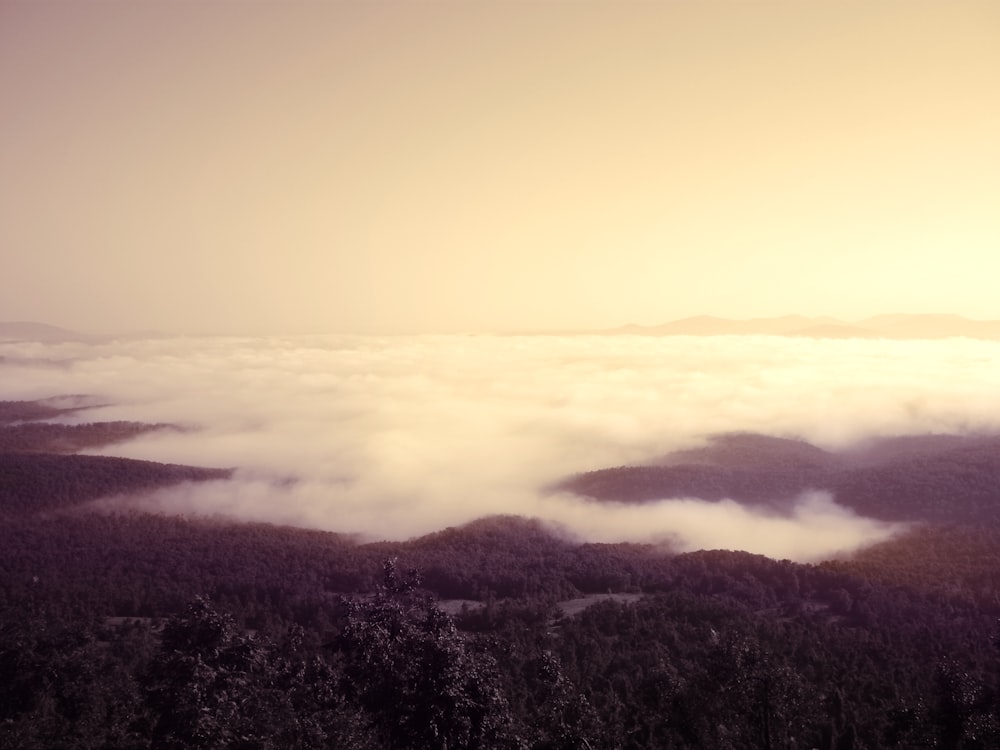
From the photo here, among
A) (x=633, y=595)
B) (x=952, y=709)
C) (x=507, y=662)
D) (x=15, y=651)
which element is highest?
(x=952, y=709)

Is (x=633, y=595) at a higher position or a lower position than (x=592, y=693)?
lower

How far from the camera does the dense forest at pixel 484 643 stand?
35.4 metres

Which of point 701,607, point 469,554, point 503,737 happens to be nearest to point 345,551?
point 469,554

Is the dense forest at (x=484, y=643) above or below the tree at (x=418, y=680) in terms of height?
below

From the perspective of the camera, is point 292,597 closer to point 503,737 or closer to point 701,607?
point 701,607

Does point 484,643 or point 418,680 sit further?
Result: point 484,643

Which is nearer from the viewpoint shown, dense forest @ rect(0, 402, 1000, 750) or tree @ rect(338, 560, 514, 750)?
tree @ rect(338, 560, 514, 750)

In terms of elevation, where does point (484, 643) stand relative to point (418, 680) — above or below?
below

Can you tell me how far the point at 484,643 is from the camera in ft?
146

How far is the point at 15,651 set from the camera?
59.0 m

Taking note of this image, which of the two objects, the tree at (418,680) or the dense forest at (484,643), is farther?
the dense forest at (484,643)

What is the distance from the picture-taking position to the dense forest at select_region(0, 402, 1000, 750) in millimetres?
35438

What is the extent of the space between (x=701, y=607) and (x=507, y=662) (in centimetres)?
5590

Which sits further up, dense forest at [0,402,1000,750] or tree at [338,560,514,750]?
tree at [338,560,514,750]
